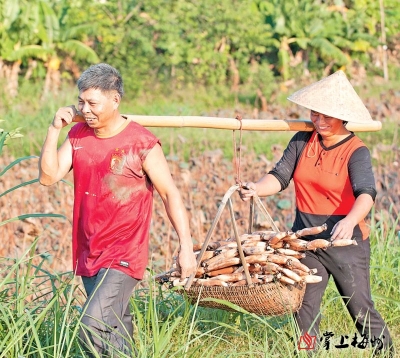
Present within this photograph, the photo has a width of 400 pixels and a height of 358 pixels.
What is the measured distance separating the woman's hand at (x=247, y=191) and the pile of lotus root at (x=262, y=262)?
209mm

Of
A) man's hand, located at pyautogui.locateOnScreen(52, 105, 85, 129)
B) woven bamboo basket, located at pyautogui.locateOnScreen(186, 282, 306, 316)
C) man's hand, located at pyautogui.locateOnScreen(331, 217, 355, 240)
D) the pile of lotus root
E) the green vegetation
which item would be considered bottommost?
woven bamboo basket, located at pyautogui.locateOnScreen(186, 282, 306, 316)

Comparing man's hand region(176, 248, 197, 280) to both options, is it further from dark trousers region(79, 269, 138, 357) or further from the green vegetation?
the green vegetation

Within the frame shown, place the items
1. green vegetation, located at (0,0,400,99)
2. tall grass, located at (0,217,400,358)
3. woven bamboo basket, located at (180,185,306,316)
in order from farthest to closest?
green vegetation, located at (0,0,400,99) → woven bamboo basket, located at (180,185,306,316) → tall grass, located at (0,217,400,358)

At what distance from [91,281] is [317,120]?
58.5 inches

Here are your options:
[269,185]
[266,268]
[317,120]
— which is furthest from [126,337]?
[317,120]

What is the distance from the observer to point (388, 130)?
13.2 m

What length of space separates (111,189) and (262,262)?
0.84m

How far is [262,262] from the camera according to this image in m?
4.40

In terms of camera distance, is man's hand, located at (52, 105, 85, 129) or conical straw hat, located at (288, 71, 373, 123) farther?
conical straw hat, located at (288, 71, 373, 123)

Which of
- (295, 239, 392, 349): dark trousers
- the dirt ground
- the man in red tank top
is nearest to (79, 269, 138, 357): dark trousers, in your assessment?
the man in red tank top

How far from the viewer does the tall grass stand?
399 cm

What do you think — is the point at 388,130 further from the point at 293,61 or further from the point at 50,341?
the point at 50,341

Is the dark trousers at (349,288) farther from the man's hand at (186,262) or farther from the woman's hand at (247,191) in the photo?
the man's hand at (186,262)

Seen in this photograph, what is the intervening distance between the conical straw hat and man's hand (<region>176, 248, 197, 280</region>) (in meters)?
1.03
